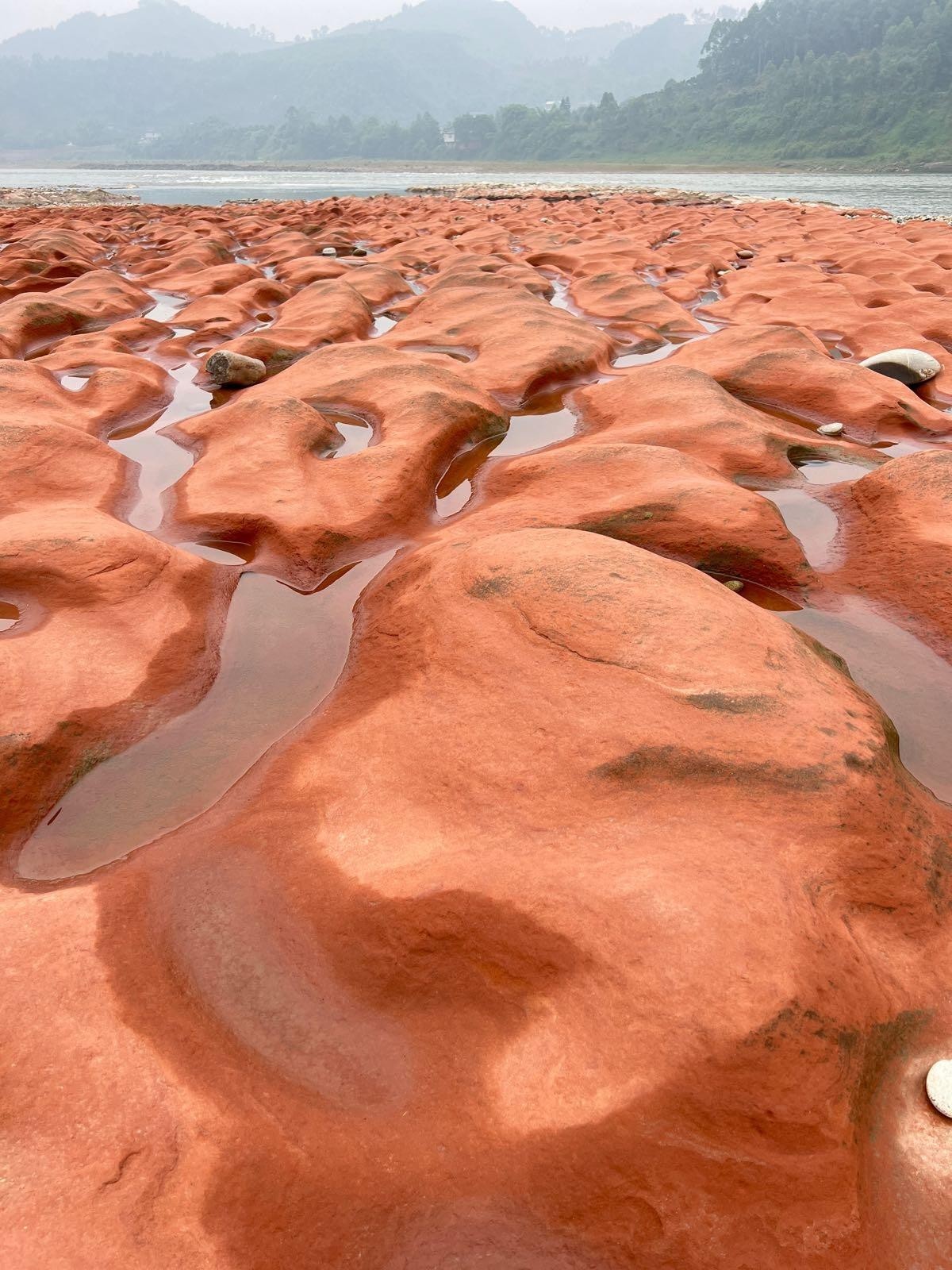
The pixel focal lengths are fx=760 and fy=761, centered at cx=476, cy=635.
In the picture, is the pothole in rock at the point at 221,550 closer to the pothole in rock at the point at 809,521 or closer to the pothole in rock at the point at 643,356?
the pothole in rock at the point at 809,521

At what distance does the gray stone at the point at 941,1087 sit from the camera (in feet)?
4.72

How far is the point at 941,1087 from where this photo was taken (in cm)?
145

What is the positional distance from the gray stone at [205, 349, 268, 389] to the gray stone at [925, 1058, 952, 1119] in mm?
5821

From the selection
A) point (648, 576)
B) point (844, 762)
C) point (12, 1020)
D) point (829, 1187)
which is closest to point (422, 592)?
point (648, 576)

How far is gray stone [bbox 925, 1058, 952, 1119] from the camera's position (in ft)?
4.72

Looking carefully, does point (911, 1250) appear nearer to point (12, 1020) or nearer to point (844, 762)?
point (844, 762)

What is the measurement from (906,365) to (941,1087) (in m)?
5.59

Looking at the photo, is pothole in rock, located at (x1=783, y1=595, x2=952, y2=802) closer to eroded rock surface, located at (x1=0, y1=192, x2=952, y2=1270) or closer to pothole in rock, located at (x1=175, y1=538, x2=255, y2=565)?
eroded rock surface, located at (x1=0, y1=192, x2=952, y2=1270)

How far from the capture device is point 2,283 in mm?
9422

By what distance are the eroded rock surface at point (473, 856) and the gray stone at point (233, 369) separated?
1801 millimetres

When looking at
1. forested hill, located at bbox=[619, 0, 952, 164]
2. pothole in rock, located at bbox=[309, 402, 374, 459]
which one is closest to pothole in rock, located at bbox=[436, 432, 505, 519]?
pothole in rock, located at bbox=[309, 402, 374, 459]

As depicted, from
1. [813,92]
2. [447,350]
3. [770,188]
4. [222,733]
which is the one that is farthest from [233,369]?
[813,92]

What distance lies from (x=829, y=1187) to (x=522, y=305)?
6.93m

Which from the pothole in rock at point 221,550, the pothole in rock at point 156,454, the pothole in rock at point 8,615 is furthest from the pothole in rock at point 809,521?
the pothole in rock at point 8,615
